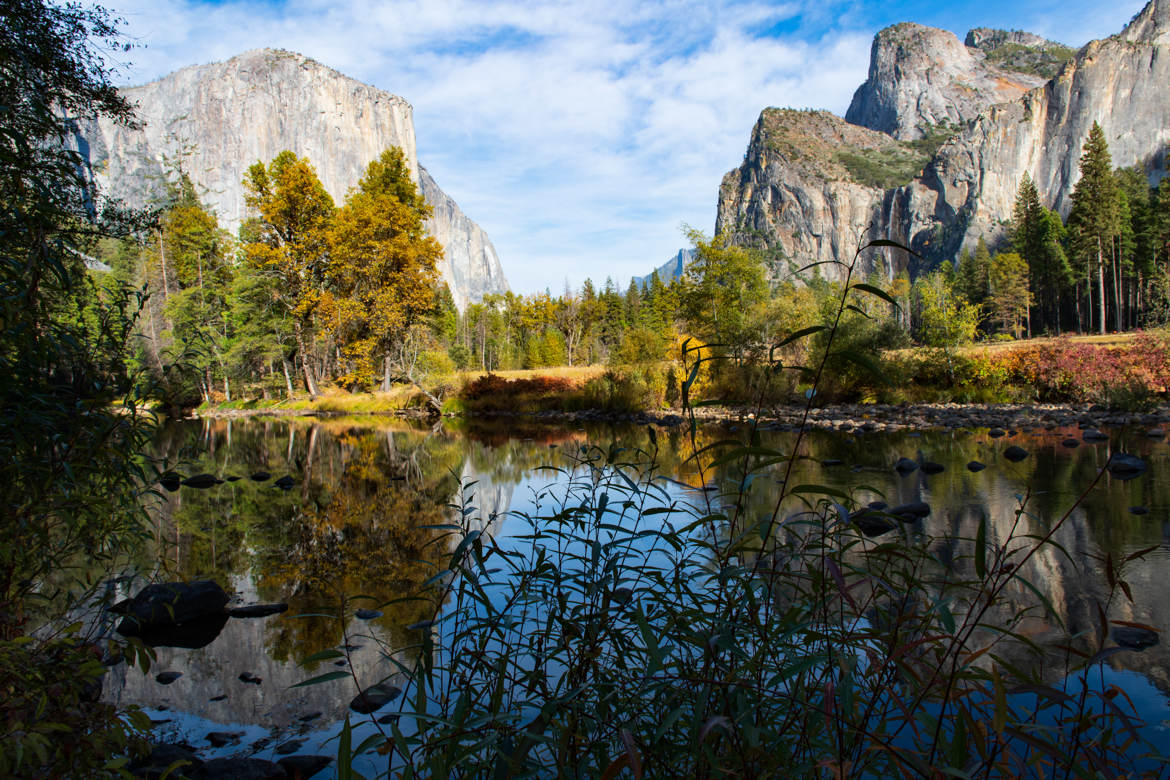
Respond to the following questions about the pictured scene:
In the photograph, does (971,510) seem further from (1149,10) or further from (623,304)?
(1149,10)

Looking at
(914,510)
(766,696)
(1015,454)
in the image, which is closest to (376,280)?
(1015,454)

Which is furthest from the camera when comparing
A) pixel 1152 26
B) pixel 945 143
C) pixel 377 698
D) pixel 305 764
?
pixel 945 143

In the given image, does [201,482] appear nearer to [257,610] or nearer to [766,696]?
[257,610]

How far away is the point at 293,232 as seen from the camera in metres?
29.2

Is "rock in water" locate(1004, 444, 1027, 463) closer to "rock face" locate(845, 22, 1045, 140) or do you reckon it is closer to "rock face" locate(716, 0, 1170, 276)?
"rock face" locate(716, 0, 1170, 276)

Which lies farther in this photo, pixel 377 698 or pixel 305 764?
pixel 377 698

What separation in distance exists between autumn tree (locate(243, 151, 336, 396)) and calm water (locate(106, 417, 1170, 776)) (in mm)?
14832

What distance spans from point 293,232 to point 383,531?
2669 centimetres

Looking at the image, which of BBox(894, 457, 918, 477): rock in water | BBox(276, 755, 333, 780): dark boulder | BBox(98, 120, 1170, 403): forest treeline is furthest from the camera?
BBox(98, 120, 1170, 403): forest treeline

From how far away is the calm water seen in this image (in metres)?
3.49

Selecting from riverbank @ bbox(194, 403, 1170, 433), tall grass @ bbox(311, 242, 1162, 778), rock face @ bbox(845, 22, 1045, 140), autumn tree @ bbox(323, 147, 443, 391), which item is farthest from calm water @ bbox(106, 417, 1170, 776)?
rock face @ bbox(845, 22, 1045, 140)

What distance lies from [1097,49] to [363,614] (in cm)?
13682

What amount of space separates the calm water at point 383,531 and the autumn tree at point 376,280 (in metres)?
12.7

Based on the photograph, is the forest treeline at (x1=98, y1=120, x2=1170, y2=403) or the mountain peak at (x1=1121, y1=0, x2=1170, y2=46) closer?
the forest treeline at (x1=98, y1=120, x2=1170, y2=403)
